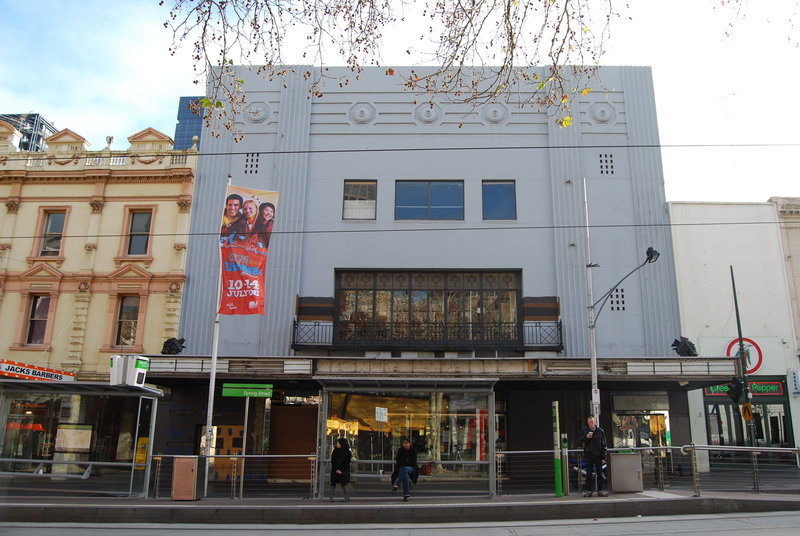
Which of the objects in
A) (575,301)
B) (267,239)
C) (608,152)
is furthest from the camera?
(608,152)

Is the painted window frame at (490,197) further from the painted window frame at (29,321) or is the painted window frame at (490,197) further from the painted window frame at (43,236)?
the painted window frame at (29,321)

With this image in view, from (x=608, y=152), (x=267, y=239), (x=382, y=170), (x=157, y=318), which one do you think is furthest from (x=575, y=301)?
(x=157, y=318)

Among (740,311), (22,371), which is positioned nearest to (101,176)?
(22,371)

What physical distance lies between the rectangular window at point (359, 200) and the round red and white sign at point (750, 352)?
14.7 meters

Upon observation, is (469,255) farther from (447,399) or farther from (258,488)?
(258,488)

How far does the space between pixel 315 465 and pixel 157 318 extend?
38.4ft

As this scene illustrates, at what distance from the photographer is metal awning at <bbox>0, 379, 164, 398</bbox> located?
1645 centimetres

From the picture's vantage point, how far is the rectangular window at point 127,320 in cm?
2548

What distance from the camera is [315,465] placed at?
16391 millimetres

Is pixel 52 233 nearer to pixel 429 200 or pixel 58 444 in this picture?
pixel 58 444

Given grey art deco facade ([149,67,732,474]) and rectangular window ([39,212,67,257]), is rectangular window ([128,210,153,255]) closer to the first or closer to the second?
grey art deco facade ([149,67,732,474])

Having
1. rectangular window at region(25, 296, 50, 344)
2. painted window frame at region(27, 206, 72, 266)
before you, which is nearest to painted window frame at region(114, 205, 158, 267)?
painted window frame at region(27, 206, 72, 266)

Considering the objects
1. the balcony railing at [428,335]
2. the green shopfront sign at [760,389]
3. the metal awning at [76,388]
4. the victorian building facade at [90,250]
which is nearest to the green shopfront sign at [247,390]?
the balcony railing at [428,335]

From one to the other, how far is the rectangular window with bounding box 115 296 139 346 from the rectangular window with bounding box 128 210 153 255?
6.29 ft
